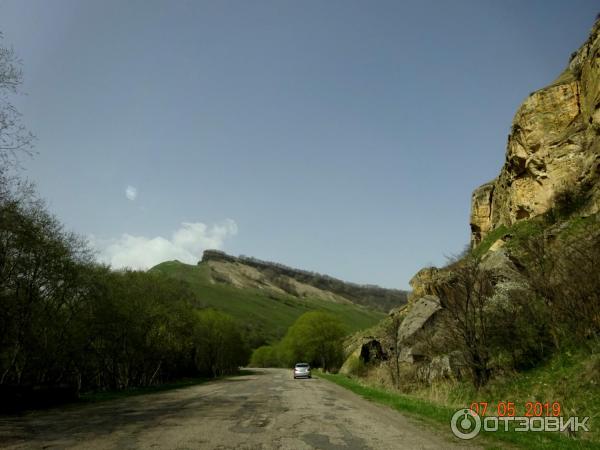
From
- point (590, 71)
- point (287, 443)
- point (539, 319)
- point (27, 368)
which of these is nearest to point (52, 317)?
point (27, 368)

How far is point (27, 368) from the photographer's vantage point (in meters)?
29.3

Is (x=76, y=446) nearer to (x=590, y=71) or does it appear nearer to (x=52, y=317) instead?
(x=52, y=317)

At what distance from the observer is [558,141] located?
33281 millimetres

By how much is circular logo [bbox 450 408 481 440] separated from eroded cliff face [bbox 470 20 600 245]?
1957cm

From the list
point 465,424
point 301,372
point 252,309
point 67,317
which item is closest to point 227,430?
point 465,424

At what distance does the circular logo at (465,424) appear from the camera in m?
10.3

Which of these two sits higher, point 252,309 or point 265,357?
point 252,309

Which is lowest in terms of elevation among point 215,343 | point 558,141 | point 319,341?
point 215,343

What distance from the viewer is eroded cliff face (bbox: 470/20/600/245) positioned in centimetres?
2961

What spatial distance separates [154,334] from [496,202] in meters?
38.5
